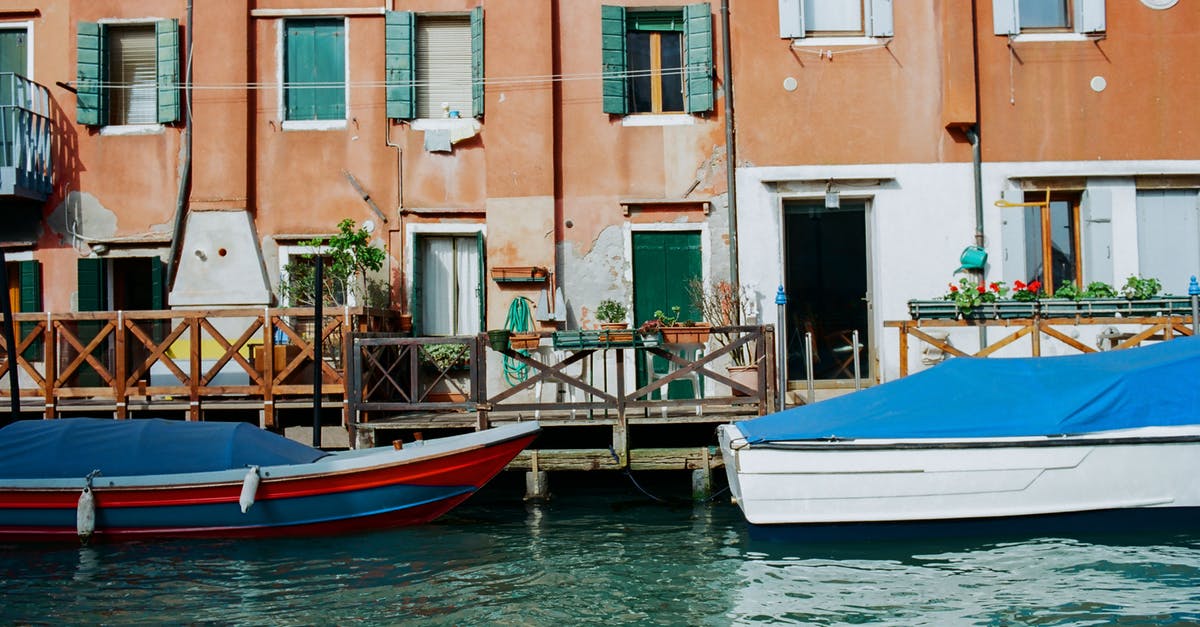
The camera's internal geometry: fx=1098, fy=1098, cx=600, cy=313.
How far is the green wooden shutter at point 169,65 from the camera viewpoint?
13789 mm

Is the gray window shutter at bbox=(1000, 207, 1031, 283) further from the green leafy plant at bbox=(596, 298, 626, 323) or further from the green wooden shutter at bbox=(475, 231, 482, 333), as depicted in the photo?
the green wooden shutter at bbox=(475, 231, 482, 333)

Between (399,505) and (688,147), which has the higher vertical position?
(688,147)

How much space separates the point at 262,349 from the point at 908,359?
24.1 ft

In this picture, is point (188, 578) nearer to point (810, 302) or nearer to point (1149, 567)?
point (1149, 567)

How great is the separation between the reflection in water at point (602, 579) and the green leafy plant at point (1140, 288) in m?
3.84

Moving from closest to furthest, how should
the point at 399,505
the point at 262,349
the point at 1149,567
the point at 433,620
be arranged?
1. the point at 433,620
2. the point at 1149,567
3. the point at 399,505
4. the point at 262,349

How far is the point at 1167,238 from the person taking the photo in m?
13.6

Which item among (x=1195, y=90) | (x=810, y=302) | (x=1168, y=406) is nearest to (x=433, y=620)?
(x=1168, y=406)

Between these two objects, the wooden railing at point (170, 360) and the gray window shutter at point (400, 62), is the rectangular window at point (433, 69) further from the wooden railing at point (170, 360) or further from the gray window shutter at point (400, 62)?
the wooden railing at point (170, 360)

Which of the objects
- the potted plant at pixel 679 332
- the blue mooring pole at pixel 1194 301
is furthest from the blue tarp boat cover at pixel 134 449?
the blue mooring pole at pixel 1194 301

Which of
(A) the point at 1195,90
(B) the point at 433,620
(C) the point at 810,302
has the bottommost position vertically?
(B) the point at 433,620

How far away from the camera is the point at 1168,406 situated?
897 centimetres

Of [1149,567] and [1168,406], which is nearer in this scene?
[1149,567]

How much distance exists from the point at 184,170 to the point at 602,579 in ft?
27.9
